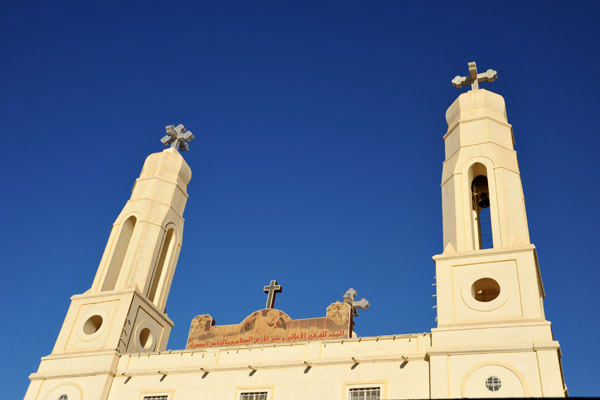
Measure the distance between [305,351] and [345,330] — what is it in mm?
1943

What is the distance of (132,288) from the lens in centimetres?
3081

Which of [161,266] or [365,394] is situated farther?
[161,266]

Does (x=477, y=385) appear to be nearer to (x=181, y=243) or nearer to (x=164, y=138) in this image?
(x=181, y=243)

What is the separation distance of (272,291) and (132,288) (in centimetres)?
680

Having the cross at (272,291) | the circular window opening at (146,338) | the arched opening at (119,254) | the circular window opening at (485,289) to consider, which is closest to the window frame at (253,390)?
the cross at (272,291)

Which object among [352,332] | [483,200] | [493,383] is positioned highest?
[483,200]

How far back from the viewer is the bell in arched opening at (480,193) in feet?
98.9

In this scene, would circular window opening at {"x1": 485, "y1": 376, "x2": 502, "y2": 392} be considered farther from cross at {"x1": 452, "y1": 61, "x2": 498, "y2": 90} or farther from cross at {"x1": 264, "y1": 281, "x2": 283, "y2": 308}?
cross at {"x1": 452, "y1": 61, "x2": 498, "y2": 90}

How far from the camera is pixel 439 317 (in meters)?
24.5

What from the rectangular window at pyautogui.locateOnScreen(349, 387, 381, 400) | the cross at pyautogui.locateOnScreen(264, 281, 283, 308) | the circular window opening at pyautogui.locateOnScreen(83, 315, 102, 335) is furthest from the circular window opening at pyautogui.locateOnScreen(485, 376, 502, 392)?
the circular window opening at pyautogui.locateOnScreen(83, 315, 102, 335)

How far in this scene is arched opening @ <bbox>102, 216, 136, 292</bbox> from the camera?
1277 inches

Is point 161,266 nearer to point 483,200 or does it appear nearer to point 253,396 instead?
point 253,396

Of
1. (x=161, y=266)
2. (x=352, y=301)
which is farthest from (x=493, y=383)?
(x=161, y=266)

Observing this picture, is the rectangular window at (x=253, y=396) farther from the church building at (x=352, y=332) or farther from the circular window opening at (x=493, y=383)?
the circular window opening at (x=493, y=383)
